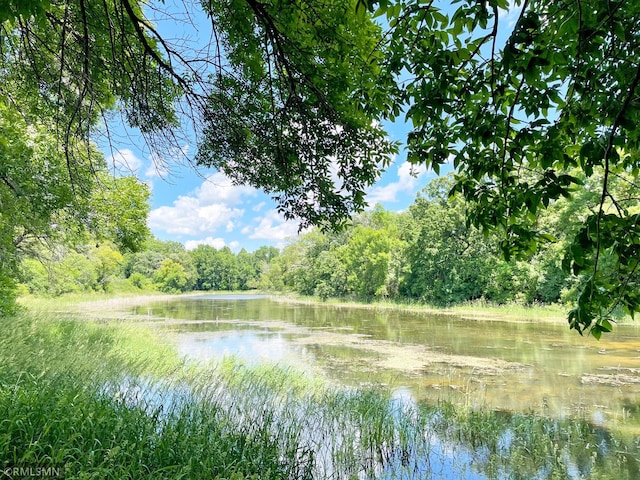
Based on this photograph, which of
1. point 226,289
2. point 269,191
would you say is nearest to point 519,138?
point 269,191

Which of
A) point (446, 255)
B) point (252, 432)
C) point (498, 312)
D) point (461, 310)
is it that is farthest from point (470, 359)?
point (446, 255)

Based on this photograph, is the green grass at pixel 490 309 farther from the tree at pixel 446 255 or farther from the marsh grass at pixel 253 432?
the marsh grass at pixel 253 432

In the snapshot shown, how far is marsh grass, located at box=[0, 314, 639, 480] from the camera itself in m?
3.05

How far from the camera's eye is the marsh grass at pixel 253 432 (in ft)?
10.00

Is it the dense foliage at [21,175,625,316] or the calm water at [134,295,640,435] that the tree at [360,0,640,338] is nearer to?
the calm water at [134,295,640,435]

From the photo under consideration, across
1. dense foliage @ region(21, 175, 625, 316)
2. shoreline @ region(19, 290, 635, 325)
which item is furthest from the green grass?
dense foliage @ region(21, 175, 625, 316)

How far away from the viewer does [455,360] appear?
10305mm

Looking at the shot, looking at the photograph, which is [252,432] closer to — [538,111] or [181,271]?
[538,111]

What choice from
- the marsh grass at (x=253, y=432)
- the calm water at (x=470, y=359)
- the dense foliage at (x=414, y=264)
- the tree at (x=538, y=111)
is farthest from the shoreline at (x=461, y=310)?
the tree at (x=538, y=111)

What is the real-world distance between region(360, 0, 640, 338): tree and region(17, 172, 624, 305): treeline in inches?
377

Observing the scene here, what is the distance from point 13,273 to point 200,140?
25.6 ft

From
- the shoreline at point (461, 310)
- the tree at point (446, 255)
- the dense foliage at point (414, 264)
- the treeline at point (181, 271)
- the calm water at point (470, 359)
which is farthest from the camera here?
the treeline at point (181, 271)

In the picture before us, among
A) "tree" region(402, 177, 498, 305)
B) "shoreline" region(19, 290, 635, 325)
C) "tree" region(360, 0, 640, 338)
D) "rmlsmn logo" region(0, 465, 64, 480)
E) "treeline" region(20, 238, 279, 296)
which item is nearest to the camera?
"tree" region(360, 0, 640, 338)

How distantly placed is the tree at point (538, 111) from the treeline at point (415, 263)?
31.4 feet
